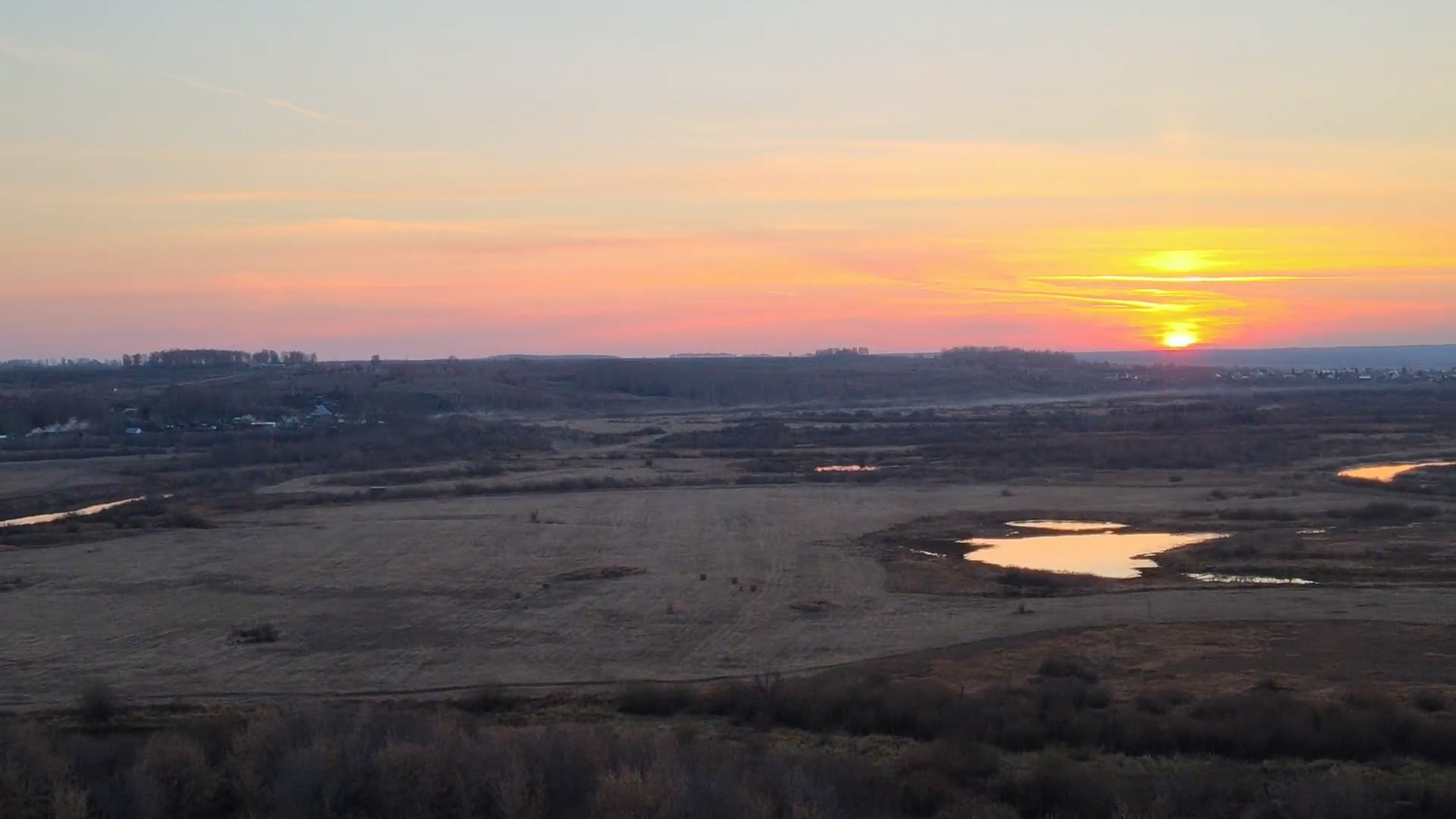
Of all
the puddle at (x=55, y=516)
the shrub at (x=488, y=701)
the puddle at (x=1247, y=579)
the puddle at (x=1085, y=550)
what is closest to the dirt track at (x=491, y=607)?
the puddle at (x=1247, y=579)

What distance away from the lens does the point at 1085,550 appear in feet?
128

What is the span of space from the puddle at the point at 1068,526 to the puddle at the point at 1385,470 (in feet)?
53.1

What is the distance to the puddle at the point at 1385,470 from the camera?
5691cm

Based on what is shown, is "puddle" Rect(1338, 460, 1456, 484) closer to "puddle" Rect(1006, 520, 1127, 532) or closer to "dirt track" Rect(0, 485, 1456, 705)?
"dirt track" Rect(0, 485, 1456, 705)

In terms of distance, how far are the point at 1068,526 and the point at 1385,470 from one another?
2401cm

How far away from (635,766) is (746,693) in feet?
18.9

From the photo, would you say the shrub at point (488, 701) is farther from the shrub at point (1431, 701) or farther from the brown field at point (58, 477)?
the brown field at point (58, 477)

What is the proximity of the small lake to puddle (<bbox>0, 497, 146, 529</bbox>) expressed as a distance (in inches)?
1251

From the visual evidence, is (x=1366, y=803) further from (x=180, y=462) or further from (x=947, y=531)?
(x=180, y=462)

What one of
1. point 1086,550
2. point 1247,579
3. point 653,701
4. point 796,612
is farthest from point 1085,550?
point 653,701

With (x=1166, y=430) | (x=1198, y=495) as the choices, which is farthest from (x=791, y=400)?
(x=1198, y=495)

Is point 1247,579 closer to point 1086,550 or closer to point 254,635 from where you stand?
point 1086,550

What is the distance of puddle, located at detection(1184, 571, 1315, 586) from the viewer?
3064 centimetres

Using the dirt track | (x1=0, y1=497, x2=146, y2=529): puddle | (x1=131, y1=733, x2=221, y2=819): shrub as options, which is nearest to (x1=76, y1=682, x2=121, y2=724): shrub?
the dirt track
